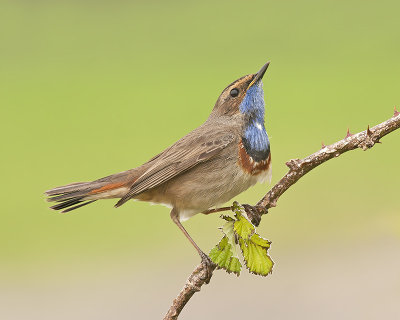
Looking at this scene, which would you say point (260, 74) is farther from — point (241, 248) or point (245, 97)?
point (241, 248)

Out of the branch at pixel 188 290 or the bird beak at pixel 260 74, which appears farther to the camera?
the bird beak at pixel 260 74

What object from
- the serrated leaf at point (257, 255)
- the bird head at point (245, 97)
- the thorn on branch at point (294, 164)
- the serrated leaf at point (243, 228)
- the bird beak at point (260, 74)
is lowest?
the serrated leaf at point (257, 255)

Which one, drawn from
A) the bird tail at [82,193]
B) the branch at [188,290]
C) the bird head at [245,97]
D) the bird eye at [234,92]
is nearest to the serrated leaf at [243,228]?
the branch at [188,290]

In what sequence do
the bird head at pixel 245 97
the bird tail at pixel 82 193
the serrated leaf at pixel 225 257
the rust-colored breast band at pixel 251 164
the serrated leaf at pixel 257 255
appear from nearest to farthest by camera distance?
the serrated leaf at pixel 257 255 → the serrated leaf at pixel 225 257 → the bird tail at pixel 82 193 → the bird head at pixel 245 97 → the rust-colored breast band at pixel 251 164

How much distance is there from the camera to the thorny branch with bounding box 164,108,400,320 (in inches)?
83.3

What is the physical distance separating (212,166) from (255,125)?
497 millimetres

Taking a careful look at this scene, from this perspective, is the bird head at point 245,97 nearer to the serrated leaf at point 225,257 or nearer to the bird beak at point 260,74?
the bird beak at point 260,74

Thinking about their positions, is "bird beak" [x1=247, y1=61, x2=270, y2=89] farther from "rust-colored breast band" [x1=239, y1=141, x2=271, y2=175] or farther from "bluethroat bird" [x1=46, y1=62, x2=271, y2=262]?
"rust-colored breast band" [x1=239, y1=141, x2=271, y2=175]

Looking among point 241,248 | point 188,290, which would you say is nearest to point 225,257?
point 241,248

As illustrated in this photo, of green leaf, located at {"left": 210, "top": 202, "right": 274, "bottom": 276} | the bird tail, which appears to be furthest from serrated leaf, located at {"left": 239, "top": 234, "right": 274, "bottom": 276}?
the bird tail

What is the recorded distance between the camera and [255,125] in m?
3.81

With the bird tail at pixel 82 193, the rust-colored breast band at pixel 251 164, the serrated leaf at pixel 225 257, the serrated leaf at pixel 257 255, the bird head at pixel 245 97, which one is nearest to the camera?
the serrated leaf at pixel 257 255

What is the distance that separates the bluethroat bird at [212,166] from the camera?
383 centimetres

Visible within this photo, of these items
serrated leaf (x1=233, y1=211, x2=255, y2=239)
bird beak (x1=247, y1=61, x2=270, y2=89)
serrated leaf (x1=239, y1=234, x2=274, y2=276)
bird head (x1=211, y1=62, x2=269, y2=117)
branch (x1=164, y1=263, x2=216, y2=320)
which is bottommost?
serrated leaf (x1=239, y1=234, x2=274, y2=276)
